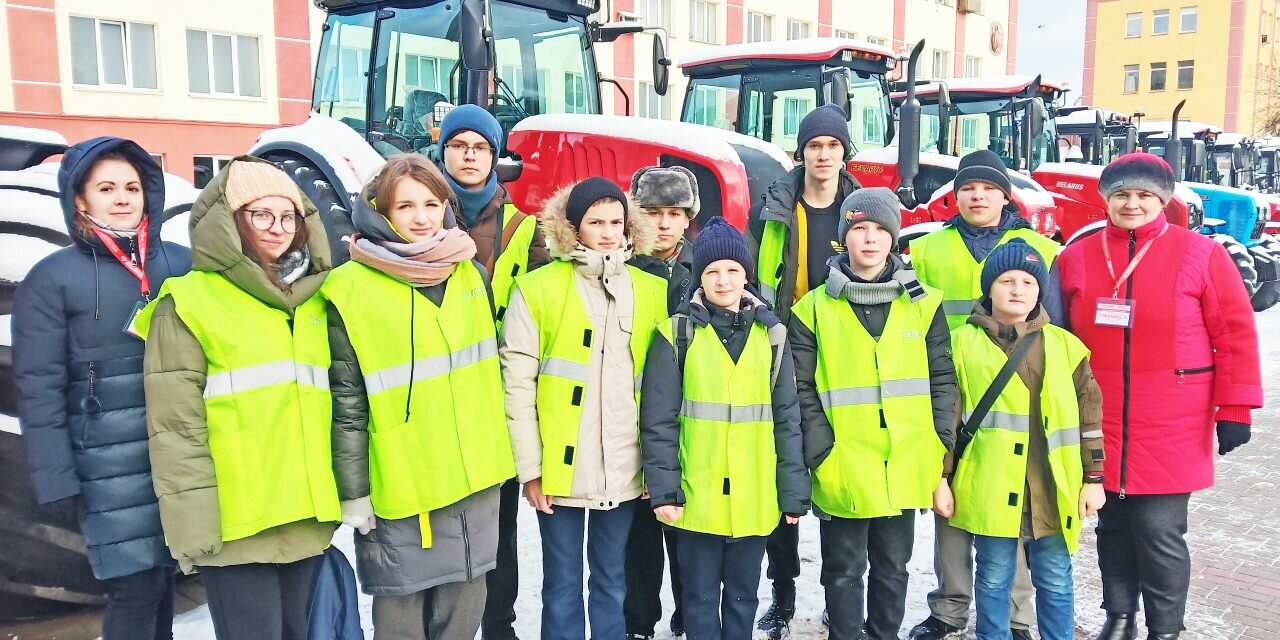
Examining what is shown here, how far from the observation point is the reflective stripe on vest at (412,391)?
2.56m

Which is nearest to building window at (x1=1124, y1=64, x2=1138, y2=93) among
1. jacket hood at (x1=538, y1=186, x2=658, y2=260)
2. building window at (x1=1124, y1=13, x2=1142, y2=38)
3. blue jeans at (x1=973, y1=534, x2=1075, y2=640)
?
building window at (x1=1124, y1=13, x2=1142, y2=38)

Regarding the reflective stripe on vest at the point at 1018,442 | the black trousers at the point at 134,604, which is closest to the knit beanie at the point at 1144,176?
the reflective stripe on vest at the point at 1018,442

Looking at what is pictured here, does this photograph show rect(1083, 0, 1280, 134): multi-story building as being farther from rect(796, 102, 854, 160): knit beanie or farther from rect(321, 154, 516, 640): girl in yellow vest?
rect(321, 154, 516, 640): girl in yellow vest

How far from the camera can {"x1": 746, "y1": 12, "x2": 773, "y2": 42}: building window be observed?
23641mm

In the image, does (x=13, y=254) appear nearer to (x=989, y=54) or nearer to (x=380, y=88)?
(x=380, y=88)

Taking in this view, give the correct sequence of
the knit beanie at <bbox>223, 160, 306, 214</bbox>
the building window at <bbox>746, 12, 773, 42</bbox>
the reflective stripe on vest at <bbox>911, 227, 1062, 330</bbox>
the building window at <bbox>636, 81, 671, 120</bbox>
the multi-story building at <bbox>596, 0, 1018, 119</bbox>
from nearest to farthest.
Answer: the knit beanie at <bbox>223, 160, 306, 214</bbox>, the reflective stripe on vest at <bbox>911, 227, 1062, 330</bbox>, the multi-story building at <bbox>596, 0, 1018, 119</bbox>, the building window at <bbox>636, 81, 671, 120</bbox>, the building window at <bbox>746, 12, 773, 42</bbox>

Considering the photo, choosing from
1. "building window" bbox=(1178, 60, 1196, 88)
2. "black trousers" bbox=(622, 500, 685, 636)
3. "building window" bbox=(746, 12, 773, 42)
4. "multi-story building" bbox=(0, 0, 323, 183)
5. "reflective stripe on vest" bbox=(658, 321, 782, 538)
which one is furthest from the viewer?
"building window" bbox=(1178, 60, 1196, 88)

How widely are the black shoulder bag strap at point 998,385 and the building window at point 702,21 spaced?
20.2m

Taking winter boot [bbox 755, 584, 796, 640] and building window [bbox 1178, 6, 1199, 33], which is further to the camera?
building window [bbox 1178, 6, 1199, 33]

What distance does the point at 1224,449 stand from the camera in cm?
331

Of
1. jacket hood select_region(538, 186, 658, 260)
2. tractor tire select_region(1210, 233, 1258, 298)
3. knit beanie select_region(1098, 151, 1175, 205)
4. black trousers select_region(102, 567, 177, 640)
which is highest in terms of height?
knit beanie select_region(1098, 151, 1175, 205)

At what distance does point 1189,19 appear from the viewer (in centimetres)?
4491

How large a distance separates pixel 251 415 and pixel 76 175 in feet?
2.73

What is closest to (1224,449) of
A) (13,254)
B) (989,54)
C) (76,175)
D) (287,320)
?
(287,320)
